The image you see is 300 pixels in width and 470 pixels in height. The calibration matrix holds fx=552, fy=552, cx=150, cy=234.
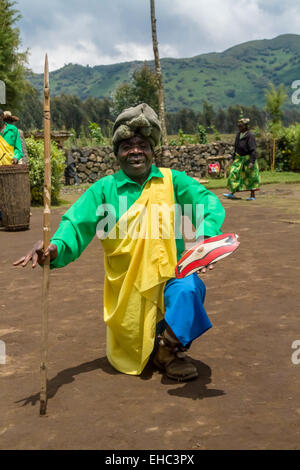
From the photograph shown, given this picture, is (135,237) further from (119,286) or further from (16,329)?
(16,329)

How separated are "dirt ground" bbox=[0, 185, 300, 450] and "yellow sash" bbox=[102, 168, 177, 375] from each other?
0.78 feet

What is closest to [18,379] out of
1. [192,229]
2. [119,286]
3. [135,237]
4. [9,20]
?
[119,286]

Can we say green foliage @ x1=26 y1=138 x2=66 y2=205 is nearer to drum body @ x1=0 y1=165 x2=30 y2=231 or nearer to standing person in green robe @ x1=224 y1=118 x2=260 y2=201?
drum body @ x1=0 y1=165 x2=30 y2=231

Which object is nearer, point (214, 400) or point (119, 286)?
point (214, 400)

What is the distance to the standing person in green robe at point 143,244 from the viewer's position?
313 cm

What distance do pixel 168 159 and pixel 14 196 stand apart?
13.9 meters

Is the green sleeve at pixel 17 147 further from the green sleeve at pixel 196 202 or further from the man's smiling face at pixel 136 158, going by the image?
the green sleeve at pixel 196 202

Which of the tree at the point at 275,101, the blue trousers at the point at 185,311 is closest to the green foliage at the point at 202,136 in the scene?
the tree at the point at 275,101

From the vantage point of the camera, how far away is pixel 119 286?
329 cm

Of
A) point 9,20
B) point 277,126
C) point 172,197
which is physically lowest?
point 172,197

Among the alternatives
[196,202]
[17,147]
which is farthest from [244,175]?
[196,202]

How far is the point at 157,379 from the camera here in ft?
10.6

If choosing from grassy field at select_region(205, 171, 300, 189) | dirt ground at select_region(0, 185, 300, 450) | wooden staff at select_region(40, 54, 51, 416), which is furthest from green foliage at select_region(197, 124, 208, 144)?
wooden staff at select_region(40, 54, 51, 416)
